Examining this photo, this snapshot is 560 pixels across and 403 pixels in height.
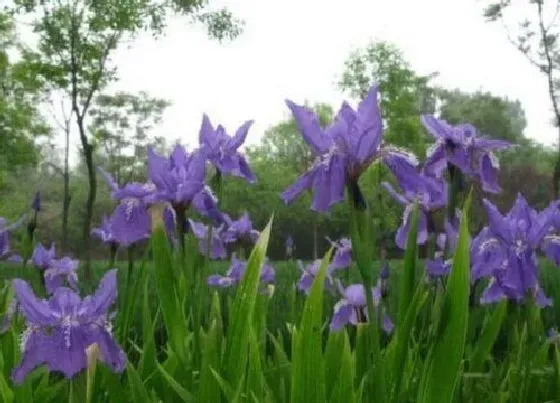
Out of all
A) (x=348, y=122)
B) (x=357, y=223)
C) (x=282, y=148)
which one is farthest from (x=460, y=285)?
(x=282, y=148)

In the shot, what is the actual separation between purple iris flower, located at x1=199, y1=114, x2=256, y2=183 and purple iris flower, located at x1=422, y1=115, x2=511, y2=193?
940 mm

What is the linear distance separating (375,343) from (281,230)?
4181 centimetres

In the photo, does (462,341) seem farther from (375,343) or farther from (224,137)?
(224,137)

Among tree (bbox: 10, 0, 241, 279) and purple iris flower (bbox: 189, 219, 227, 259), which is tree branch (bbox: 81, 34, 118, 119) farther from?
purple iris flower (bbox: 189, 219, 227, 259)

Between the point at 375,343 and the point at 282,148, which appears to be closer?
the point at 375,343

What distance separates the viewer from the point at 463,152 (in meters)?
2.36

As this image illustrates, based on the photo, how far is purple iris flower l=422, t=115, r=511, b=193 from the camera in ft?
7.57

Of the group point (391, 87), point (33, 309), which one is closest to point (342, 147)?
point (33, 309)

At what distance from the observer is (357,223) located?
181 centimetres

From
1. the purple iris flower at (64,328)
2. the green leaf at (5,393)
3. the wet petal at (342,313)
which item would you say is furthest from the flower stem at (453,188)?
the green leaf at (5,393)

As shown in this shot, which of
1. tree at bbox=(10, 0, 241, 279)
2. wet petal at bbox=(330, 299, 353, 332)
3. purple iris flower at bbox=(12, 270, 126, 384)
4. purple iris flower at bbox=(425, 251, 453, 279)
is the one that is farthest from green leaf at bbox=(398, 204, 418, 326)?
tree at bbox=(10, 0, 241, 279)

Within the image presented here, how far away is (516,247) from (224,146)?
1.25m

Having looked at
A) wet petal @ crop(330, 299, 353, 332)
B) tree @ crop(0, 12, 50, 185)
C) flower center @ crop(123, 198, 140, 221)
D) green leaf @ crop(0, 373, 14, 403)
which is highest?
tree @ crop(0, 12, 50, 185)

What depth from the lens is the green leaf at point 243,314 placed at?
1.96 meters
